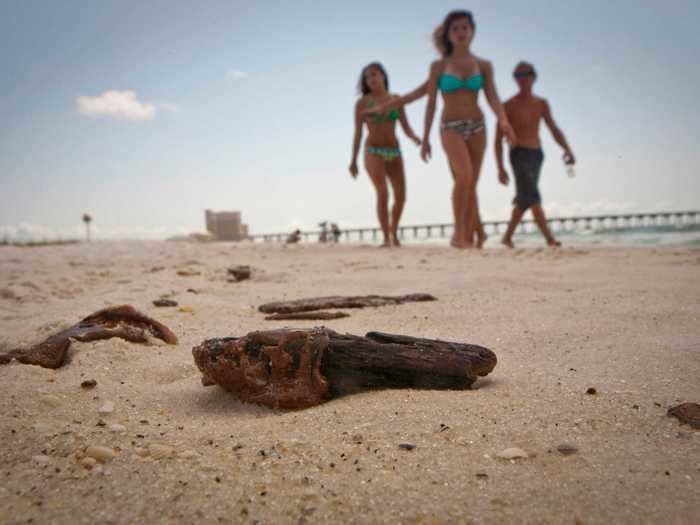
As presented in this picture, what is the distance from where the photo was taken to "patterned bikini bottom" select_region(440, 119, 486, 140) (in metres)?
6.64

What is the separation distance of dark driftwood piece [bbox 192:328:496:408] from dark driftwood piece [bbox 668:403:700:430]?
1.56 ft

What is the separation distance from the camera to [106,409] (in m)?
1.42

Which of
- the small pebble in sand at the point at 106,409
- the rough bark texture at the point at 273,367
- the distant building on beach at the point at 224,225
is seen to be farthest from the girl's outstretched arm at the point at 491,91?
the distant building on beach at the point at 224,225

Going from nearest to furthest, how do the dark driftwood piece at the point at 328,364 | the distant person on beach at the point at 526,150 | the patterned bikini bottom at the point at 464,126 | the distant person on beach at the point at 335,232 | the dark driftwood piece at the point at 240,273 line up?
the dark driftwood piece at the point at 328,364 < the dark driftwood piece at the point at 240,273 < the patterned bikini bottom at the point at 464,126 < the distant person on beach at the point at 526,150 < the distant person on beach at the point at 335,232

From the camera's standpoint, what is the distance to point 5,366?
1773 millimetres

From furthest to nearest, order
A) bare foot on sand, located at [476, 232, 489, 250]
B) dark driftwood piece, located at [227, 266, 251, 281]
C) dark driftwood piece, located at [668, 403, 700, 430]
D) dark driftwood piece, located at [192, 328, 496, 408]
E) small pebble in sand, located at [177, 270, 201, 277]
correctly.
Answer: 1. bare foot on sand, located at [476, 232, 489, 250]
2. small pebble in sand, located at [177, 270, 201, 277]
3. dark driftwood piece, located at [227, 266, 251, 281]
4. dark driftwood piece, located at [192, 328, 496, 408]
5. dark driftwood piece, located at [668, 403, 700, 430]

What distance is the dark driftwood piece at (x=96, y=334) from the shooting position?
1846mm

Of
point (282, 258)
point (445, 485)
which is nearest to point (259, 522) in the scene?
point (445, 485)

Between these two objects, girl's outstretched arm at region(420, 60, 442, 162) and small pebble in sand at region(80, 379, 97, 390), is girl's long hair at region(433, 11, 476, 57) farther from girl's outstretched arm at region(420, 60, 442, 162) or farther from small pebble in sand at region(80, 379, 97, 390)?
small pebble in sand at region(80, 379, 97, 390)

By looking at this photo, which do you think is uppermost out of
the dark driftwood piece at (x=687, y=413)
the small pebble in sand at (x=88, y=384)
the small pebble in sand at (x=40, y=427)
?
the small pebble in sand at (x=88, y=384)

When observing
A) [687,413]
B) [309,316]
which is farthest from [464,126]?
[687,413]

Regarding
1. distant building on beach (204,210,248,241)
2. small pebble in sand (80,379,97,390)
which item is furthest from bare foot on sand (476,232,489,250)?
distant building on beach (204,210,248,241)

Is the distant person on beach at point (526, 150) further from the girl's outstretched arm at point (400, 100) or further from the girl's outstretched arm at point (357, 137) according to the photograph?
the girl's outstretched arm at point (357, 137)

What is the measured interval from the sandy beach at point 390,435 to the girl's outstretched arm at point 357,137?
5.48m
